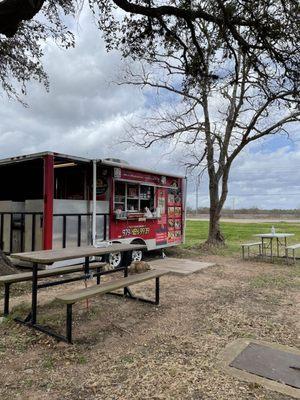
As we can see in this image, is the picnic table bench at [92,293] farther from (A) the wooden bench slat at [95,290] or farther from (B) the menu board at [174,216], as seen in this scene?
(B) the menu board at [174,216]

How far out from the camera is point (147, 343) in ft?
12.8

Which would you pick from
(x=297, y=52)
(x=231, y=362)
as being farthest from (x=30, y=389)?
(x=297, y=52)

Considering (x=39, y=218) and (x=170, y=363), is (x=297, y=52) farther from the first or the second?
(x=39, y=218)

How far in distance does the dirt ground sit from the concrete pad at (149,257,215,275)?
141cm

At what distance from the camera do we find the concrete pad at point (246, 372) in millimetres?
2965

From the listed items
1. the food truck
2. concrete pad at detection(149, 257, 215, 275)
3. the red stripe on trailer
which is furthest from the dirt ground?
the food truck

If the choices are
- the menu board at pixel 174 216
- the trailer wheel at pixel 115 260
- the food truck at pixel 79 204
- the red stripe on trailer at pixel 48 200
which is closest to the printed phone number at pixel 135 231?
the food truck at pixel 79 204

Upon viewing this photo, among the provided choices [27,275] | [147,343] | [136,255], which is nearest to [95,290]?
[147,343]

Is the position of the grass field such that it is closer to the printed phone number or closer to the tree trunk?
the tree trunk

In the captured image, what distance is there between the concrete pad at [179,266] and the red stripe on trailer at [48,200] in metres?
2.74

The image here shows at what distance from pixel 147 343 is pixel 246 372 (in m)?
1.09

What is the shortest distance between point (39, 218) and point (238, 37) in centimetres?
500

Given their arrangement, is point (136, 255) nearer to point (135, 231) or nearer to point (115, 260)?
point (135, 231)

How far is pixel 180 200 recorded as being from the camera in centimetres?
1160
